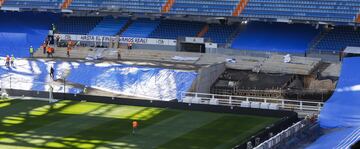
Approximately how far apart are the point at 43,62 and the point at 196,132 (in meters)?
13.8

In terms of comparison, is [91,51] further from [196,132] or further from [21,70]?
[196,132]

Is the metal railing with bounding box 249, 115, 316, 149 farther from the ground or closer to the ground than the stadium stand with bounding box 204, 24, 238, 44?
closer to the ground

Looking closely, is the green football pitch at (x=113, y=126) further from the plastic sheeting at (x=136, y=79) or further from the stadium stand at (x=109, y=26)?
the stadium stand at (x=109, y=26)

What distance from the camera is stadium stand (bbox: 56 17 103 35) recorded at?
158ft

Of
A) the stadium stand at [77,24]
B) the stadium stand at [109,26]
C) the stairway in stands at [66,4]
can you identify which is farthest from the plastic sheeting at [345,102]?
the stairway in stands at [66,4]

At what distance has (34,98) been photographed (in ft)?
119

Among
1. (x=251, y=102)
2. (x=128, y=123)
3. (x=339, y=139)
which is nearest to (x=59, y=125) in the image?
(x=128, y=123)

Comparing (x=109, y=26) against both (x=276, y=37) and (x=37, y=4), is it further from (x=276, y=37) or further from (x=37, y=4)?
(x=276, y=37)

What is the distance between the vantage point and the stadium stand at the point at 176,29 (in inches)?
1784

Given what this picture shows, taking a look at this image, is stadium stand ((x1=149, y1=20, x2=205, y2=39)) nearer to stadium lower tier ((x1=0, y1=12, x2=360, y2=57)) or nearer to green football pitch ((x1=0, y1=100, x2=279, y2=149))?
stadium lower tier ((x1=0, y1=12, x2=360, y2=57))

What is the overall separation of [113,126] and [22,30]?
20.0 meters

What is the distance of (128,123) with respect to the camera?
102 ft

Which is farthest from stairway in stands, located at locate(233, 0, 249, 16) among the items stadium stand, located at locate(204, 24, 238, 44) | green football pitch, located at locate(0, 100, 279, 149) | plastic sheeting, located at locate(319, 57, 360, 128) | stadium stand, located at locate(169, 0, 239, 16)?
green football pitch, located at locate(0, 100, 279, 149)

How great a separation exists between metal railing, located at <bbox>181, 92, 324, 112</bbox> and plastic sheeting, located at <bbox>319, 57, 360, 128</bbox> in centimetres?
72
